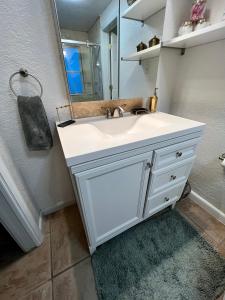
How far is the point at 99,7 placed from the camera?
0.85 m

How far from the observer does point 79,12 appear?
813 millimetres

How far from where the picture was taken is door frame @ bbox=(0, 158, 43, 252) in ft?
2.60

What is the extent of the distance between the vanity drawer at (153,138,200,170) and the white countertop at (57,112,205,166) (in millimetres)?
79

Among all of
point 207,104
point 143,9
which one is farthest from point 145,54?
point 207,104

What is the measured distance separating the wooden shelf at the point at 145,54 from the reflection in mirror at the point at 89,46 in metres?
0.13

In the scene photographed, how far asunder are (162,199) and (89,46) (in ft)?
3.87

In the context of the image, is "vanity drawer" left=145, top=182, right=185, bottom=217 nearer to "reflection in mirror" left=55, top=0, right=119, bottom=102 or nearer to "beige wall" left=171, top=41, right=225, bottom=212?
"beige wall" left=171, top=41, right=225, bottom=212

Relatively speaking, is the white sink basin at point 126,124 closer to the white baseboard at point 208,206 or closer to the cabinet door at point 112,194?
the cabinet door at point 112,194

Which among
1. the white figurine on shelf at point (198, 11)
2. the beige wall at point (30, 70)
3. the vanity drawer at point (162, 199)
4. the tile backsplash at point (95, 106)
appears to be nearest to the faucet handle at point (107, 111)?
the tile backsplash at point (95, 106)

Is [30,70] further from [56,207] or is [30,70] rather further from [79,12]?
[56,207]

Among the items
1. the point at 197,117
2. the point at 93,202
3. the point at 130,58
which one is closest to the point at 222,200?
the point at 197,117

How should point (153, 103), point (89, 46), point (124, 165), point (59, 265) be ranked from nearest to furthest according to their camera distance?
point (124, 165)
point (89, 46)
point (59, 265)
point (153, 103)

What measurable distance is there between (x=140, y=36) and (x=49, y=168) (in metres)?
1.23

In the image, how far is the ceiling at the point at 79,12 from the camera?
78 cm
